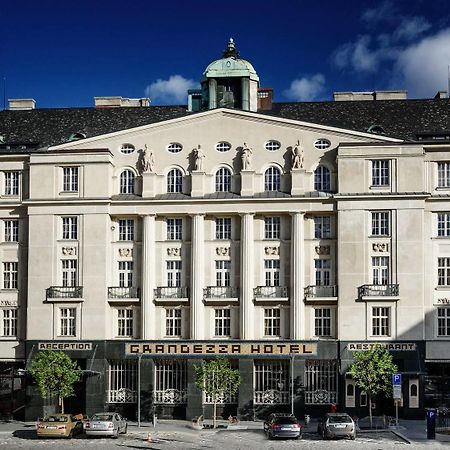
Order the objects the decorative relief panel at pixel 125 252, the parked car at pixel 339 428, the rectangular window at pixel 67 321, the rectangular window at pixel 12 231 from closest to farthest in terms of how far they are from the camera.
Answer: the parked car at pixel 339 428, the rectangular window at pixel 67 321, the decorative relief panel at pixel 125 252, the rectangular window at pixel 12 231

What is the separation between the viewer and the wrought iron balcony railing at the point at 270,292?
6562 cm

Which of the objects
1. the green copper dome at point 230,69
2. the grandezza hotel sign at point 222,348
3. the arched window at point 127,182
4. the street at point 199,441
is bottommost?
the street at point 199,441

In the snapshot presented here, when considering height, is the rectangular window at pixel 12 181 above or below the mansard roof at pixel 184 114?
below

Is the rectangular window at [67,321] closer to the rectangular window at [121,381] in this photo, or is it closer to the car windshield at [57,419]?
the rectangular window at [121,381]

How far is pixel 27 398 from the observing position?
6531cm

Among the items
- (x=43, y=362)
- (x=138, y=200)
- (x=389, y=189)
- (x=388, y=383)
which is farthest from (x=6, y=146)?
(x=388, y=383)

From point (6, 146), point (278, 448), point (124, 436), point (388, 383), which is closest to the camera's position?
point (278, 448)

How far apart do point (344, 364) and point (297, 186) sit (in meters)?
12.3

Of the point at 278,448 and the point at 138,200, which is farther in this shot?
the point at 138,200

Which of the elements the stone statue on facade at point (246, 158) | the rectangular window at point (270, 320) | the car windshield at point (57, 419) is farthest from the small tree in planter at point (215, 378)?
the stone statue on facade at point (246, 158)

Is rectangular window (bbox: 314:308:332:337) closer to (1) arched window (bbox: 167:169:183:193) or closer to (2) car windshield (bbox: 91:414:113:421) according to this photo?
(1) arched window (bbox: 167:169:183:193)

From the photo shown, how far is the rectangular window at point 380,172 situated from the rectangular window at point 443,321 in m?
9.18

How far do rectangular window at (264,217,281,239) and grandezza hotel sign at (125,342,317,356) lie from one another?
24.3 feet

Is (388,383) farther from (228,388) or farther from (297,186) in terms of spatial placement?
(297,186)
